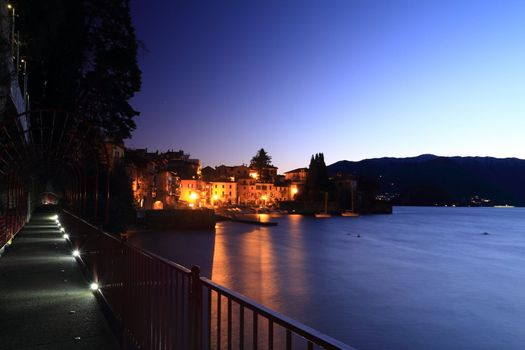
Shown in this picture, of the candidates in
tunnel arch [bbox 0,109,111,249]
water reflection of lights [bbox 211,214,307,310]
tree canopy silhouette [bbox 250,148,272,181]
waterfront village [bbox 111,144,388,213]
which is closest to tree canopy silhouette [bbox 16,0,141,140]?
tunnel arch [bbox 0,109,111,249]

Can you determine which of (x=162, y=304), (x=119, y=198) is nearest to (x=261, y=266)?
(x=119, y=198)

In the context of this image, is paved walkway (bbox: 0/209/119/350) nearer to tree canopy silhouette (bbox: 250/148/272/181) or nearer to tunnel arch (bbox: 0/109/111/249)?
tunnel arch (bbox: 0/109/111/249)

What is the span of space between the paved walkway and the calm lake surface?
1060 centimetres

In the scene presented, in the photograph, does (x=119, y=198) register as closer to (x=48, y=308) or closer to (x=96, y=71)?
(x=96, y=71)

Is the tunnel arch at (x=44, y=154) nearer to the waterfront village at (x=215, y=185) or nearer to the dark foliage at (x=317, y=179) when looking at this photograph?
the waterfront village at (x=215, y=185)

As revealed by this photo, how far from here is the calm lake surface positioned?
17.3 meters

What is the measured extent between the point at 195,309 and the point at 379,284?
26009 mm

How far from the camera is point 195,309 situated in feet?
10.4

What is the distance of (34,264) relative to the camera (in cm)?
1029

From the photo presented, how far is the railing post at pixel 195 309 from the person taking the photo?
3135 millimetres

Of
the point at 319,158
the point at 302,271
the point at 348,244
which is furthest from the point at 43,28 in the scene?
the point at 319,158

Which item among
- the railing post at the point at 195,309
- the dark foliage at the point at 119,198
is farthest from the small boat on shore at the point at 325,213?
the railing post at the point at 195,309

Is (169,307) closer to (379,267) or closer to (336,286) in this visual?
(336,286)

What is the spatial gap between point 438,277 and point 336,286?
9416 millimetres
